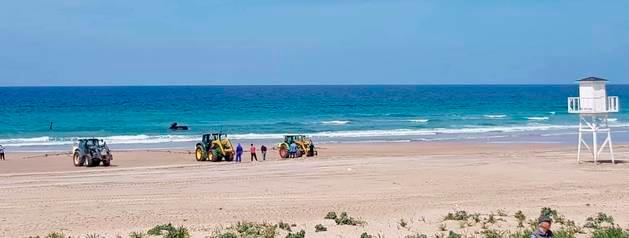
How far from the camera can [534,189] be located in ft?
72.2

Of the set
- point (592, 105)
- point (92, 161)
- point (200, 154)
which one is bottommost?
point (92, 161)

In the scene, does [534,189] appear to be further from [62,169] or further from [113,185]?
[62,169]

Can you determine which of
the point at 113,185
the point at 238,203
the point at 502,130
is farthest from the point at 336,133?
the point at 238,203

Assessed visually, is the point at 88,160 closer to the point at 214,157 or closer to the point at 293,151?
the point at 214,157

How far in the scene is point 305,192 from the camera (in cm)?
2189

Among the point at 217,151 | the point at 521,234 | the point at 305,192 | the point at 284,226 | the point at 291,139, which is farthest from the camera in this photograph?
the point at 291,139

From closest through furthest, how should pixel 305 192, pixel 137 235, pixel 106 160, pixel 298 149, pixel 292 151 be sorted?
1. pixel 137 235
2. pixel 305 192
3. pixel 106 160
4. pixel 292 151
5. pixel 298 149

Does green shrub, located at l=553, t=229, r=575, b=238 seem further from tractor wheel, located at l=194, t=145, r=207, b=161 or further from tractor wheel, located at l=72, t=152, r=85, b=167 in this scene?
tractor wheel, located at l=72, t=152, r=85, b=167

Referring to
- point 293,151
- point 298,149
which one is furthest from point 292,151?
point 298,149

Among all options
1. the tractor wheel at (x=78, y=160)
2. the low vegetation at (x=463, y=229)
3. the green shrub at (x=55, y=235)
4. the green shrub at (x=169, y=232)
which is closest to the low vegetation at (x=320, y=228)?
the low vegetation at (x=463, y=229)

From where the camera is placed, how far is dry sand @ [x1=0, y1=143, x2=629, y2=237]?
1700cm

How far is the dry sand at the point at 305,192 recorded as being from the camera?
1700 cm

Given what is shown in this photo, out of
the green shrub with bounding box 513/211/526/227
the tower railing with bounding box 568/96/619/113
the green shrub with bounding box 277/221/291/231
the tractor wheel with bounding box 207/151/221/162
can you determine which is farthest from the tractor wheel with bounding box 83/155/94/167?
the green shrub with bounding box 513/211/526/227

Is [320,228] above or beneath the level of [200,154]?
beneath
